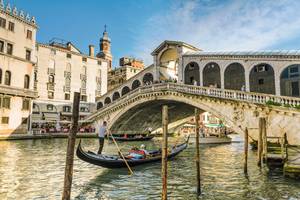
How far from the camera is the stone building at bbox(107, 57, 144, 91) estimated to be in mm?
47409

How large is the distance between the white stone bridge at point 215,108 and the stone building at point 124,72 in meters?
18.2

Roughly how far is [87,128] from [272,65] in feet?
67.3

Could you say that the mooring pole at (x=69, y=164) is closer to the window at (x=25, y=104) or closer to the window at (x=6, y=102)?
the window at (x=6, y=102)

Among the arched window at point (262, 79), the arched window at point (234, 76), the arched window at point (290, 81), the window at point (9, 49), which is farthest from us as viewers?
the window at point (9, 49)

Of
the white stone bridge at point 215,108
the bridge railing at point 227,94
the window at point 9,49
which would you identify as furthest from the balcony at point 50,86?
the bridge railing at point 227,94

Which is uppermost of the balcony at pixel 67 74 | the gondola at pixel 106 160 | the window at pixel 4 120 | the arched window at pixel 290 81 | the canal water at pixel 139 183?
the balcony at pixel 67 74

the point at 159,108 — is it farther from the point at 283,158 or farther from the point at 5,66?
the point at 283,158

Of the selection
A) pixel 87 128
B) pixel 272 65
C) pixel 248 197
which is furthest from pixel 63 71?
pixel 248 197

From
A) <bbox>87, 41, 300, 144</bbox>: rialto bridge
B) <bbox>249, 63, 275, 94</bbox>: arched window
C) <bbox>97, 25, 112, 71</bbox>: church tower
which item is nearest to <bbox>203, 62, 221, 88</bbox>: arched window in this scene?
<bbox>87, 41, 300, 144</bbox>: rialto bridge

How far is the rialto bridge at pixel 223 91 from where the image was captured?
1557 cm

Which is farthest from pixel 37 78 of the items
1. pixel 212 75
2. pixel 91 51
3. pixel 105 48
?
pixel 105 48

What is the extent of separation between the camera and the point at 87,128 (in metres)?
30.5

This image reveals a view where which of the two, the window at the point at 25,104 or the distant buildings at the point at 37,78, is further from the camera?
the window at the point at 25,104

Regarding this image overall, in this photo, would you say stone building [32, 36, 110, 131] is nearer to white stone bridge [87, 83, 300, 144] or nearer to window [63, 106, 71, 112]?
window [63, 106, 71, 112]
